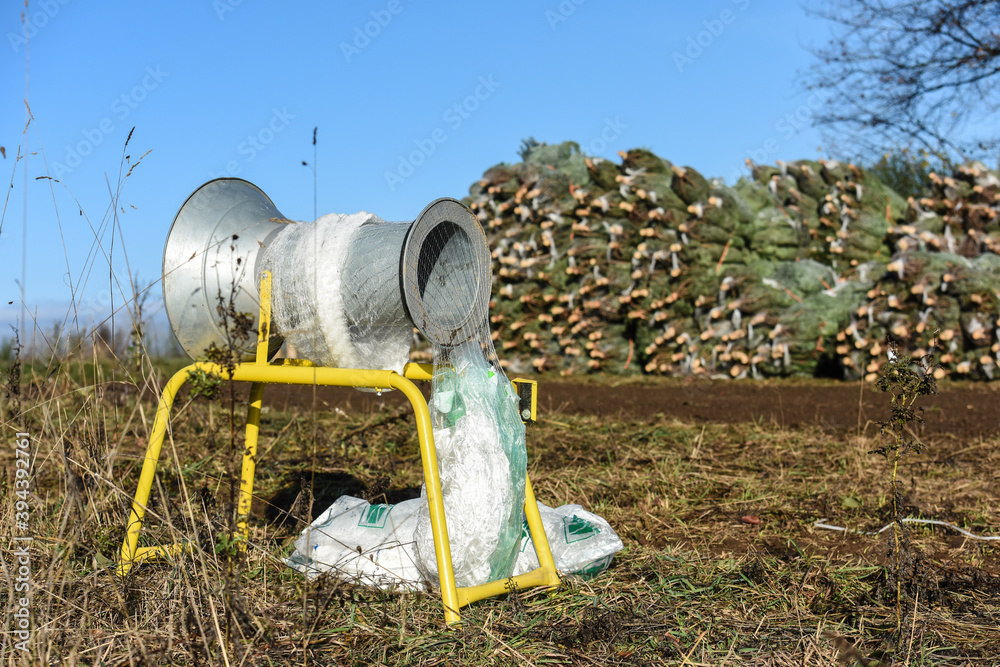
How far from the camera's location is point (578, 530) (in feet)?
8.18

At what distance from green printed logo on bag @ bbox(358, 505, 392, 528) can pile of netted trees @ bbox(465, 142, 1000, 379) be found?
5.54 m

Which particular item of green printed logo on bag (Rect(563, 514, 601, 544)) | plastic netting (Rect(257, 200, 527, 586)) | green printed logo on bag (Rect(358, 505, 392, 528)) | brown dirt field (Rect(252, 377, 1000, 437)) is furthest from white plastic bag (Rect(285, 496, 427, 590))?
brown dirt field (Rect(252, 377, 1000, 437))

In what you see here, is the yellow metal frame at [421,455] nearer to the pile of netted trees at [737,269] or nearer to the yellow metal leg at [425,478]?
the yellow metal leg at [425,478]

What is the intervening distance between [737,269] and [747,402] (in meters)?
2.13

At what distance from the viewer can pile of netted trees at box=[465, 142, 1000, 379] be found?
22.8 ft

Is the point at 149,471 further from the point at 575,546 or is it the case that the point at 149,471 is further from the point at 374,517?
the point at 575,546

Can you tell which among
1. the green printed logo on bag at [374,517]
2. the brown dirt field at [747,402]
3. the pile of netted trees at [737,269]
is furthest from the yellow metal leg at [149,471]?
the pile of netted trees at [737,269]

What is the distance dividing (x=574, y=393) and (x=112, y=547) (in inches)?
181

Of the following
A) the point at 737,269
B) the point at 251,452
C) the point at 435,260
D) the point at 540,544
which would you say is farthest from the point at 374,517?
the point at 737,269

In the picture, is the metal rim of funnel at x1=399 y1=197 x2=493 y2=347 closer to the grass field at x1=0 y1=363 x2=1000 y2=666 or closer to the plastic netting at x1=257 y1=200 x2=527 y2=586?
the plastic netting at x1=257 y1=200 x2=527 y2=586

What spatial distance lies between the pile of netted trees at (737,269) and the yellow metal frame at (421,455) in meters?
5.62

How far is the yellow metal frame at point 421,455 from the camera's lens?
1947 mm

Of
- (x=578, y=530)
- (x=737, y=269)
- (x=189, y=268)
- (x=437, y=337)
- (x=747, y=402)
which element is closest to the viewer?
(x=437, y=337)

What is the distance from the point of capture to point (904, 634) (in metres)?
1.88
